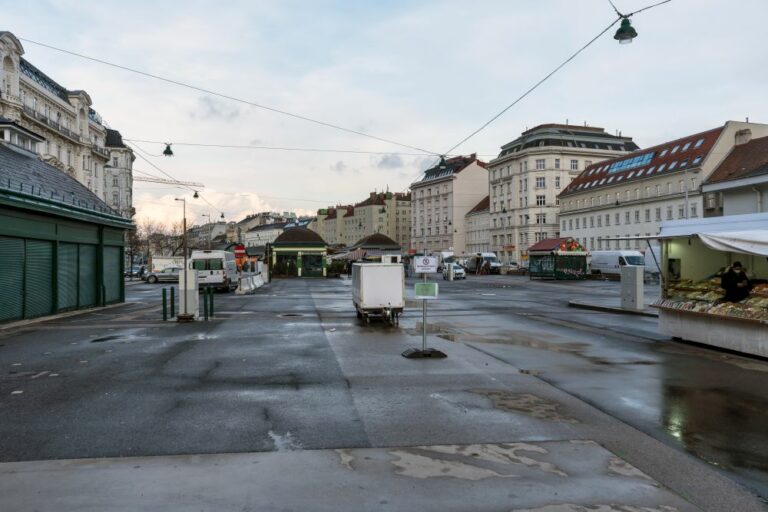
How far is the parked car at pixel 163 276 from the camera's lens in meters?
51.2

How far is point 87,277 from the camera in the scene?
2281 cm

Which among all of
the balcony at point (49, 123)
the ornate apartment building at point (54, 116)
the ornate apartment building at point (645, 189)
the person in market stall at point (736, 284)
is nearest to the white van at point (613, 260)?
the ornate apartment building at point (645, 189)

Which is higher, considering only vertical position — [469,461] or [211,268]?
[211,268]

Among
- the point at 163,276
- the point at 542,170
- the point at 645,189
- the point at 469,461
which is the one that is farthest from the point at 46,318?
the point at 542,170

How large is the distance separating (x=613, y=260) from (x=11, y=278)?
2061 inches

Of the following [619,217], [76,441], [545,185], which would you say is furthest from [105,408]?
[545,185]

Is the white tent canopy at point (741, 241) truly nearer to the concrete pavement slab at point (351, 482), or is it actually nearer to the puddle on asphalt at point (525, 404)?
the puddle on asphalt at point (525, 404)

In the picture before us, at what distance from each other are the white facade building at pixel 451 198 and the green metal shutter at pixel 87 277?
4033 inches

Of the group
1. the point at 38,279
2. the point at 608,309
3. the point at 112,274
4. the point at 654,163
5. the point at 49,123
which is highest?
the point at 49,123

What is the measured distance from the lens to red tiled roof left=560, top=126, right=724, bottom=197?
214 ft

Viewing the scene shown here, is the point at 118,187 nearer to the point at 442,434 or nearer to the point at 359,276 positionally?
the point at 359,276

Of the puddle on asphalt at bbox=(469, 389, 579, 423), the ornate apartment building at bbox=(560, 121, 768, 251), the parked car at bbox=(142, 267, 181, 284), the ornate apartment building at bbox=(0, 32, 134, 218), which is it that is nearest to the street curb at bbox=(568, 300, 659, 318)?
the puddle on asphalt at bbox=(469, 389, 579, 423)

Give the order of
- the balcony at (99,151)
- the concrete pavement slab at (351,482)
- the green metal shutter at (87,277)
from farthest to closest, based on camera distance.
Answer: the balcony at (99,151) < the green metal shutter at (87,277) < the concrete pavement slab at (351,482)

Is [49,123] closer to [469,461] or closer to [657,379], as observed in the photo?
[657,379]
